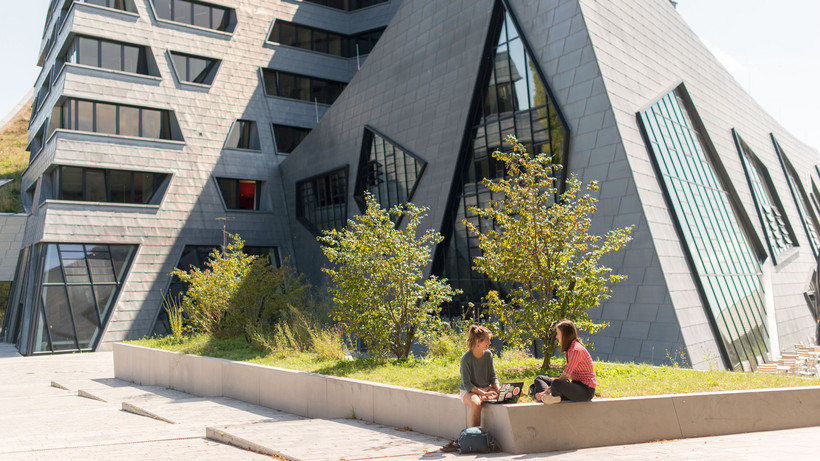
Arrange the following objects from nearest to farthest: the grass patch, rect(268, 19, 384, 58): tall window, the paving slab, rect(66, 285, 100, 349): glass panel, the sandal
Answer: the paving slab → the sandal → the grass patch → rect(66, 285, 100, 349): glass panel → rect(268, 19, 384, 58): tall window

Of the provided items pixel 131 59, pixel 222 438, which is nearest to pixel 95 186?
pixel 131 59

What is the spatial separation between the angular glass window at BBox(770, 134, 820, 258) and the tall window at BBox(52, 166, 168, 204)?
30697 mm

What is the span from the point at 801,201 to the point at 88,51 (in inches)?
1398

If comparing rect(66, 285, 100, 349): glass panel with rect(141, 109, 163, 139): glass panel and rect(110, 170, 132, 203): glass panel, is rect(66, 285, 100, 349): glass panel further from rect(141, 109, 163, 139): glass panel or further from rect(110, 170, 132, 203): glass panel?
rect(141, 109, 163, 139): glass panel

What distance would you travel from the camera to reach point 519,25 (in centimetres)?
1986

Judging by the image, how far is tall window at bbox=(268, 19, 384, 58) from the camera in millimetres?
35531

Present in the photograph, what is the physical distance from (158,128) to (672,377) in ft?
89.6

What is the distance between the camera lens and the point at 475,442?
7.06m

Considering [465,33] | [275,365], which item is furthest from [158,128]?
[275,365]

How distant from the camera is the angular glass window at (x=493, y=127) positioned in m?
19.0

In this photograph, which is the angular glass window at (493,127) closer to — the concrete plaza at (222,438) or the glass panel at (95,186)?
the concrete plaza at (222,438)

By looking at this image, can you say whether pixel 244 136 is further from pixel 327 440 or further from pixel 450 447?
pixel 450 447

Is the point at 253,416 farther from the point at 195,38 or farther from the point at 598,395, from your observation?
the point at 195,38

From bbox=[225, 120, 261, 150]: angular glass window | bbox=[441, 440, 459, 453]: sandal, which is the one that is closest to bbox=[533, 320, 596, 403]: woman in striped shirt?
bbox=[441, 440, 459, 453]: sandal
